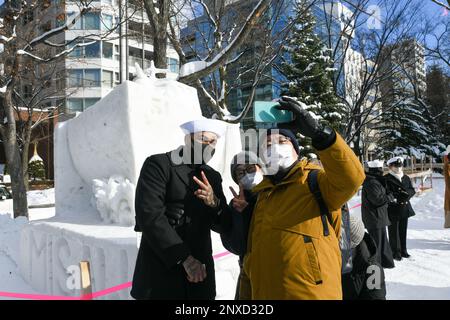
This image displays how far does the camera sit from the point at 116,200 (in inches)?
176

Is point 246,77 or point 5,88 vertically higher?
point 246,77

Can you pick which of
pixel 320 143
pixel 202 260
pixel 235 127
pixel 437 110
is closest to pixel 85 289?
pixel 202 260

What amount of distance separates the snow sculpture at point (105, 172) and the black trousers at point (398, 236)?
2926mm

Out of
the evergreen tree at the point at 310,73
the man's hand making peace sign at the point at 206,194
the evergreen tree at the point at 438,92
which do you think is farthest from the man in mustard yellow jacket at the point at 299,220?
the evergreen tree at the point at 438,92

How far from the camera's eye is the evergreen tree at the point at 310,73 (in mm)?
18969

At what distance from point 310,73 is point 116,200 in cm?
1652

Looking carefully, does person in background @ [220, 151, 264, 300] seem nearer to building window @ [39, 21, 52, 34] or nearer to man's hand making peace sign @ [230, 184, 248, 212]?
man's hand making peace sign @ [230, 184, 248, 212]

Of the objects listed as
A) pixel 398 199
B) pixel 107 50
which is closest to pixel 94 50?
pixel 107 50

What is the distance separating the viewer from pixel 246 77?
15.9 metres

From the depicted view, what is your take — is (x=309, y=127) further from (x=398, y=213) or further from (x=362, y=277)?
(x=398, y=213)

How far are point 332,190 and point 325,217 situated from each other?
0.52ft

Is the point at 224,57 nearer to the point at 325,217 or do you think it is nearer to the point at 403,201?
the point at 403,201

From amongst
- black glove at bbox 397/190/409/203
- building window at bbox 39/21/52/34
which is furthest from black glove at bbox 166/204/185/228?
building window at bbox 39/21/52/34

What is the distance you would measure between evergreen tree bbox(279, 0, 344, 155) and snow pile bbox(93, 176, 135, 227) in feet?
50.2
